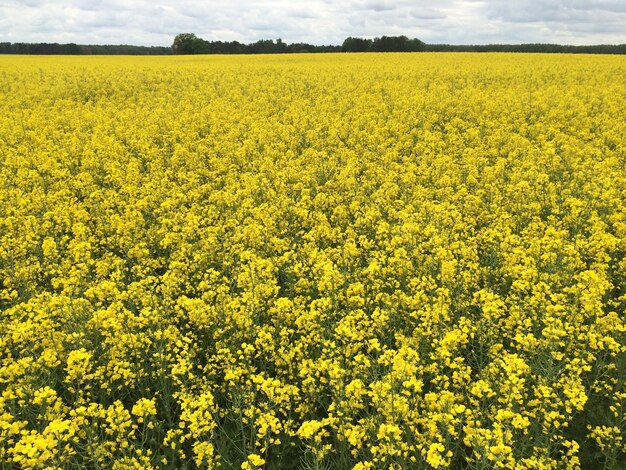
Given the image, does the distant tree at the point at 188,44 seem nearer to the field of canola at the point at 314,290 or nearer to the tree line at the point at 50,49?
the tree line at the point at 50,49

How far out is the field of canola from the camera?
3959mm

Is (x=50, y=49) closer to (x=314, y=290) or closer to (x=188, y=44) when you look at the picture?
(x=188, y=44)

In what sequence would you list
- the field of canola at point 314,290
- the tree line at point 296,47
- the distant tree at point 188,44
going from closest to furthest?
the field of canola at point 314,290, the tree line at point 296,47, the distant tree at point 188,44

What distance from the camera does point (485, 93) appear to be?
66.6 feet

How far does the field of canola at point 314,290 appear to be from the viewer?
396cm

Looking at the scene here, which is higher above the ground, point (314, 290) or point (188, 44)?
point (188, 44)

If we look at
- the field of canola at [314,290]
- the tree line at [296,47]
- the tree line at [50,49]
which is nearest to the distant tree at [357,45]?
the tree line at [296,47]

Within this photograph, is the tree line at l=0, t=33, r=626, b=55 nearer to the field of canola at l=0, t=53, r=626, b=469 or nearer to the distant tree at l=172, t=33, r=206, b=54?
the distant tree at l=172, t=33, r=206, b=54

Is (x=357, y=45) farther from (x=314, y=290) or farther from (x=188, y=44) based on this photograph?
(x=314, y=290)

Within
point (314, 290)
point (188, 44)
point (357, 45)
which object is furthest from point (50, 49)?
point (314, 290)

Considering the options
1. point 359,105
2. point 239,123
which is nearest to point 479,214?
point 239,123

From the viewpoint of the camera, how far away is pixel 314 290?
21.3 feet

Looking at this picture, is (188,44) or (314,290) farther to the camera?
(188,44)

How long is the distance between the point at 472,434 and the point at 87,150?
11791mm
